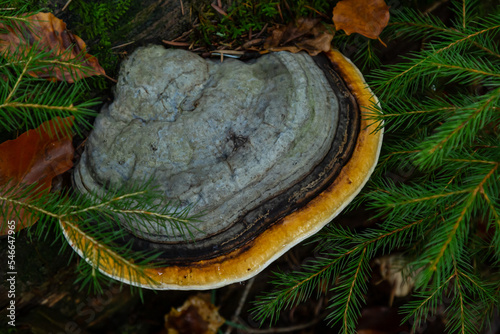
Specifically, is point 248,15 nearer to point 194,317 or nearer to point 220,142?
point 220,142

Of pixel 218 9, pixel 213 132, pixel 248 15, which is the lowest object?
pixel 213 132

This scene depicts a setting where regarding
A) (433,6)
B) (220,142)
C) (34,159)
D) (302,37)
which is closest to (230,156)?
(220,142)

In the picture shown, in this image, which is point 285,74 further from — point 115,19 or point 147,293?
point 147,293

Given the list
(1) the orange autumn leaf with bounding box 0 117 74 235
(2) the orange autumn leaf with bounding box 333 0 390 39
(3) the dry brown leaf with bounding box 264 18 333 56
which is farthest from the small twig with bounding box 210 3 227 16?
(1) the orange autumn leaf with bounding box 0 117 74 235

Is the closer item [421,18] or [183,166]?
[183,166]

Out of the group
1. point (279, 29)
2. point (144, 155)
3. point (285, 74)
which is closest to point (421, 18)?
point (279, 29)

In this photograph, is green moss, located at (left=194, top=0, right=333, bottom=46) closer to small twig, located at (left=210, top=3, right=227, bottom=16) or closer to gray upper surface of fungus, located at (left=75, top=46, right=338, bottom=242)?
small twig, located at (left=210, top=3, right=227, bottom=16)

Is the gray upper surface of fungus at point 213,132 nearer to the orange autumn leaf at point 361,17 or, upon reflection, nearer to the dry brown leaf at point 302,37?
the dry brown leaf at point 302,37
